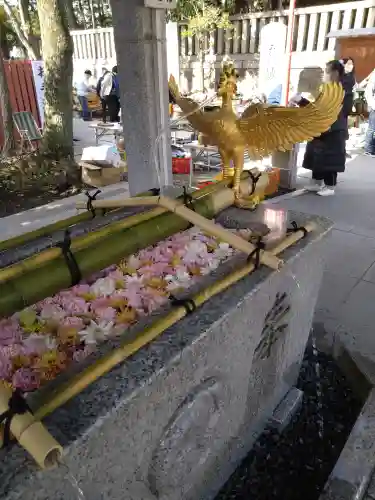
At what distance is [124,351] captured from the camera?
116 cm

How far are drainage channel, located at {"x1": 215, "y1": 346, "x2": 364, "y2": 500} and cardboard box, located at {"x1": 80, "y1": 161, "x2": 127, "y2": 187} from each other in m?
4.53

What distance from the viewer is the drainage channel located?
1.96m

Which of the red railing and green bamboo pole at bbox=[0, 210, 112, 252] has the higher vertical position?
the red railing

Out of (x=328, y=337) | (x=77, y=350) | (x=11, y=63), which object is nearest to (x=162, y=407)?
(x=77, y=350)

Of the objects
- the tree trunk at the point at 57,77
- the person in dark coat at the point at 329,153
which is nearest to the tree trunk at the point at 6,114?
the tree trunk at the point at 57,77

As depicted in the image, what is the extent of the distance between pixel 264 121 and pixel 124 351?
1246mm

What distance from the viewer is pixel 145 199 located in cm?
180

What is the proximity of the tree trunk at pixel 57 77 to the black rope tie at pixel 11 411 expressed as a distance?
6192mm

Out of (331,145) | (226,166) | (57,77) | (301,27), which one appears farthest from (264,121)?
(301,27)

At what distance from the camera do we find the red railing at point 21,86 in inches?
335

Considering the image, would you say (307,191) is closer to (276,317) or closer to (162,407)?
(276,317)

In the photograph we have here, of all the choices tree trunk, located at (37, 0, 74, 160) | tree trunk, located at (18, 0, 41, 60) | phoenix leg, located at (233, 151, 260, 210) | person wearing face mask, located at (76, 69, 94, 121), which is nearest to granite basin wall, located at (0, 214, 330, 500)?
phoenix leg, located at (233, 151, 260, 210)

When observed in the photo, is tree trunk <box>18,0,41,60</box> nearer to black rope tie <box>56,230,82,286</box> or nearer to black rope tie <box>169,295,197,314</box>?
black rope tie <box>56,230,82,286</box>

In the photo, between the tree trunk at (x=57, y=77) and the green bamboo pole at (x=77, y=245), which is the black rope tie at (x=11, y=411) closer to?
the green bamboo pole at (x=77, y=245)
